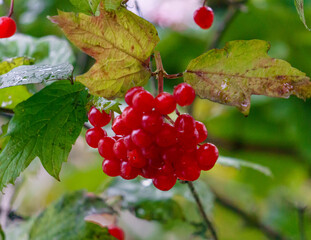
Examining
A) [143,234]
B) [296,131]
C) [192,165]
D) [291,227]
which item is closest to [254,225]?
[291,227]

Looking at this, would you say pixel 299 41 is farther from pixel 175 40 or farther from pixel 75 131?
pixel 75 131

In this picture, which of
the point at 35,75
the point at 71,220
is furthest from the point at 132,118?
the point at 71,220

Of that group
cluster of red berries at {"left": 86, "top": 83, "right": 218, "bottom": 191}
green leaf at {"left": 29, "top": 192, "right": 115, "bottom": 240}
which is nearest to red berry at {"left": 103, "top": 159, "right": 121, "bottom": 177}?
cluster of red berries at {"left": 86, "top": 83, "right": 218, "bottom": 191}

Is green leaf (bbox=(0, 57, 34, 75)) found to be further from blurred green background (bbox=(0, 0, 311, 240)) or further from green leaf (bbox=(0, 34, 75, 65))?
blurred green background (bbox=(0, 0, 311, 240))

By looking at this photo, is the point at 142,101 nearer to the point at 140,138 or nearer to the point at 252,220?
the point at 140,138

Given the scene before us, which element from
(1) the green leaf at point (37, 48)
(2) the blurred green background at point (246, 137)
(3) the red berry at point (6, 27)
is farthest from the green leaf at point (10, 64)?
(2) the blurred green background at point (246, 137)
